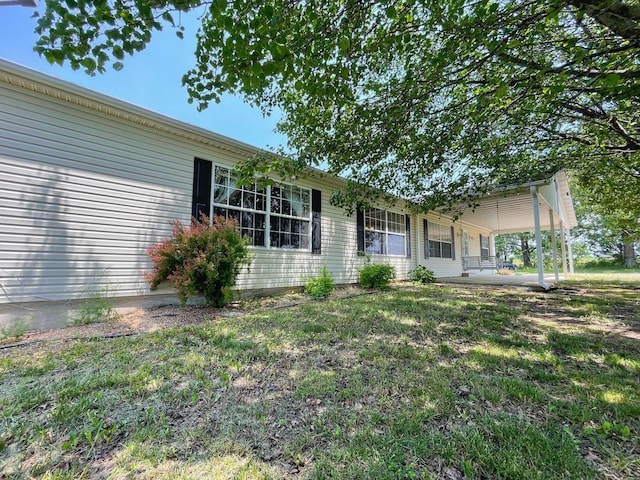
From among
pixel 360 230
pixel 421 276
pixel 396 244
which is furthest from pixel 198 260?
pixel 421 276

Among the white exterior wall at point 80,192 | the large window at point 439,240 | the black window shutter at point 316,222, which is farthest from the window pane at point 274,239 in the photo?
the large window at point 439,240

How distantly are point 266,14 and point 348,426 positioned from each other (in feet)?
9.03

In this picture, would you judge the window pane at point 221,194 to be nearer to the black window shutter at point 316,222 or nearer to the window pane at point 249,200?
the window pane at point 249,200

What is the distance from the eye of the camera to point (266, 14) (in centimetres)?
197

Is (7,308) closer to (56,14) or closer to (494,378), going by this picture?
(56,14)

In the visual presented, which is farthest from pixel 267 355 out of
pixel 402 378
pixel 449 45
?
pixel 449 45

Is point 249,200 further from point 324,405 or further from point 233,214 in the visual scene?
point 324,405

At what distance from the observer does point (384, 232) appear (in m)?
10.0

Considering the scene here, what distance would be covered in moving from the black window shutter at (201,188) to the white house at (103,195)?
19mm

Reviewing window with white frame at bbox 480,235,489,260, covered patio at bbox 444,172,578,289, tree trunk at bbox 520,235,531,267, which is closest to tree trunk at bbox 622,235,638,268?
tree trunk at bbox 520,235,531,267

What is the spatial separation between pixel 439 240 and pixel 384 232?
13.8ft

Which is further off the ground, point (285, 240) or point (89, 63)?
point (89, 63)

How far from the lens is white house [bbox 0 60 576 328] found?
3.91 metres

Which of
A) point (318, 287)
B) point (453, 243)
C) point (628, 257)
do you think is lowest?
point (318, 287)
